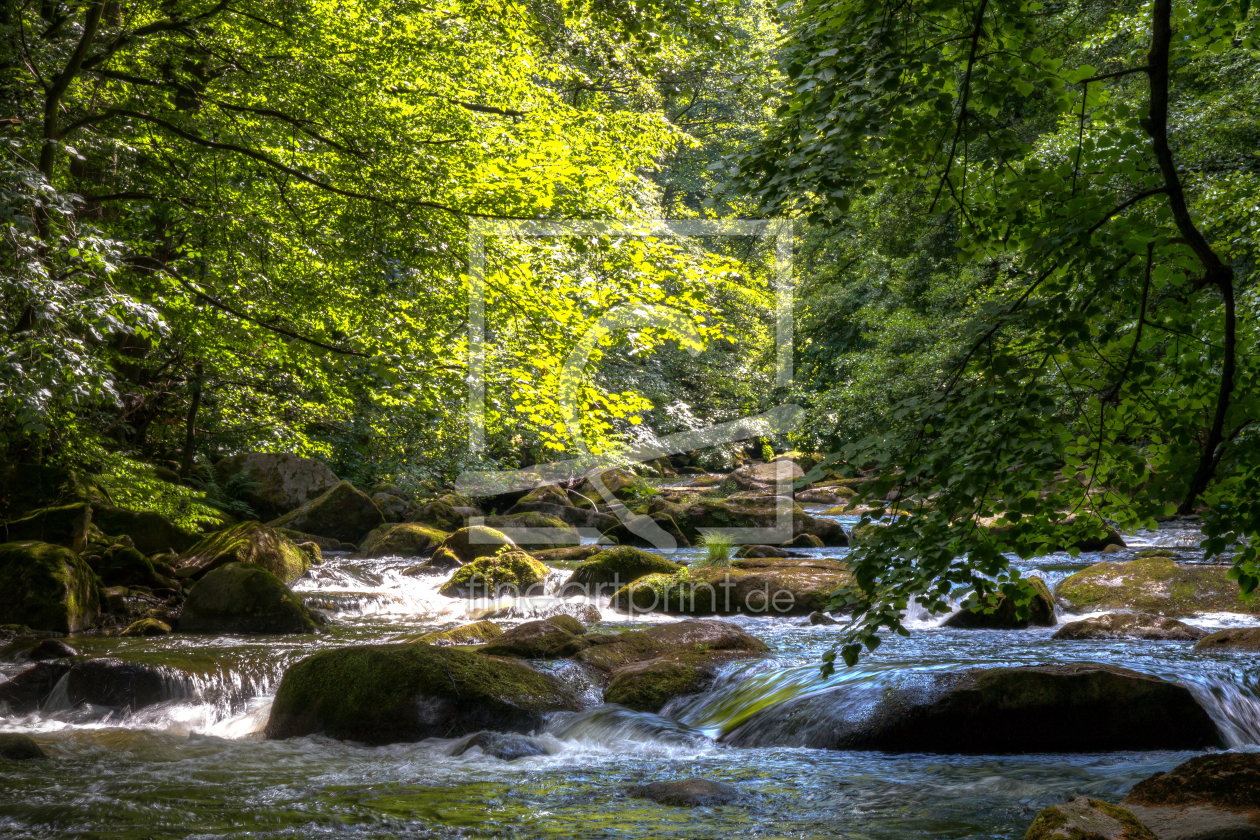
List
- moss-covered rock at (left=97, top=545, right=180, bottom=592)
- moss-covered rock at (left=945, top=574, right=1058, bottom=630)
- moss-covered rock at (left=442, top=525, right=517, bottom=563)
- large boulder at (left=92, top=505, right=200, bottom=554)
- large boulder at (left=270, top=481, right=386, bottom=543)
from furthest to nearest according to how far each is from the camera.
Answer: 1. large boulder at (left=270, top=481, right=386, bottom=543)
2. moss-covered rock at (left=442, top=525, right=517, bottom=563)
3. large boulder at (left=92, top=505, right=200, bottom=554)
4. moss-covered rock at (left=97, top=545, right=180, bottom=592)
5. moss-covered rock at (left=945, top=574, right=1058, bottom=630)

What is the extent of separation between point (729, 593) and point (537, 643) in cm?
367

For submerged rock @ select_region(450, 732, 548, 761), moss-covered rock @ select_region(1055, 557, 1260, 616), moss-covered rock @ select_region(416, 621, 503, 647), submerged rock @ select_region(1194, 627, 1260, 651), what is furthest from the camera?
moss-covered rock @ select_region(1055, 557, 1260, 616)

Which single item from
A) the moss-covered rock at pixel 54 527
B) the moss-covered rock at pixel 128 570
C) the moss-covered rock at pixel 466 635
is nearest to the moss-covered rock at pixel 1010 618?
the moss-covered rock at pixel 466 635

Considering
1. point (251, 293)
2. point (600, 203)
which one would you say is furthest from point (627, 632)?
point (251, 293)

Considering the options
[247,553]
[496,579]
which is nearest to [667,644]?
[496,579]

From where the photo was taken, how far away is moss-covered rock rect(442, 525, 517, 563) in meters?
14.4

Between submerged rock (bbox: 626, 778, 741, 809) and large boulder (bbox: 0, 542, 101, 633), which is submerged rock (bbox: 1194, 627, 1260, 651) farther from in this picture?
large boulder (bbox: 0, 542, 101, 633)

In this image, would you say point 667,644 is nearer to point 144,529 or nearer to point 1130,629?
point 1130,629

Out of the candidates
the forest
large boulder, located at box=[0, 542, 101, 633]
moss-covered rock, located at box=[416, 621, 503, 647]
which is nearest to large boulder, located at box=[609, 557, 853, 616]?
the forest

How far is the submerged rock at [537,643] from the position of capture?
8.52m

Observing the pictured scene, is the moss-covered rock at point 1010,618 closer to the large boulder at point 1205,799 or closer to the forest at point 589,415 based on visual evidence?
the forest at point 589,415

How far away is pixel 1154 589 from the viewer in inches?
418

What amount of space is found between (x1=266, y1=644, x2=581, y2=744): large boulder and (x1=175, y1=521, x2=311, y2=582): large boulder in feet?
18.2

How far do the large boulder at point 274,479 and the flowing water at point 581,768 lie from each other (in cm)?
886
